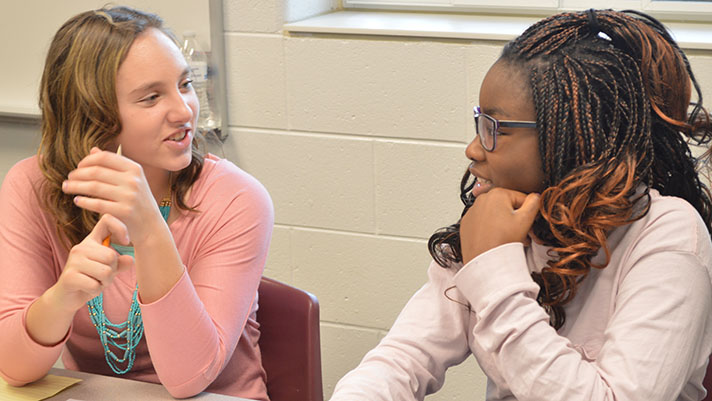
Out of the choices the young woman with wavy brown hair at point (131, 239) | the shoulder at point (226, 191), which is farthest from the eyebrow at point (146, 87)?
the shoulder at point (226, 191)

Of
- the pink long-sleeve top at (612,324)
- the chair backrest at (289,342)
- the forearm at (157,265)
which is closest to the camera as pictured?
the pink long-sleeve top at (612,324)

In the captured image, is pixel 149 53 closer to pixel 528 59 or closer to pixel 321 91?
pixel 528 59

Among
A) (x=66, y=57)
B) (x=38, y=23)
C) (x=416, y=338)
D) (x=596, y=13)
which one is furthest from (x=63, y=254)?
(x=38, y=23)

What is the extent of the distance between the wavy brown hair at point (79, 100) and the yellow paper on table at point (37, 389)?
0.26 m

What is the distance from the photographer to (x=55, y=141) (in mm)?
1497

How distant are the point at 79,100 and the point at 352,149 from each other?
0.96 meters

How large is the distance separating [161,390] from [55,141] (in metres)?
0.51

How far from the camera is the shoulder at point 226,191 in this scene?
153 centimetres

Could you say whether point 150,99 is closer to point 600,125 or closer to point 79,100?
point 79,100

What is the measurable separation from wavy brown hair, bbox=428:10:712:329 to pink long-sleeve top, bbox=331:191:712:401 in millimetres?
37

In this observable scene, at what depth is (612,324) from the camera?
1.08 m

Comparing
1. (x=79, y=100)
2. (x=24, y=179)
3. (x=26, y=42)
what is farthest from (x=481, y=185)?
(x=26, y=42)

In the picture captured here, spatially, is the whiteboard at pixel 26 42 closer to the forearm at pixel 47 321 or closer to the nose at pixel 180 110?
the nose at pixel 180 110

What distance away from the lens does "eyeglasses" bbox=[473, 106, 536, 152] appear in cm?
112
